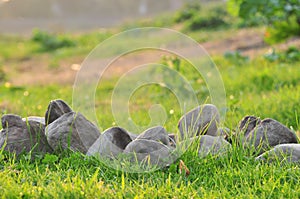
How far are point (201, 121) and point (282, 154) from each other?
2.11 feet

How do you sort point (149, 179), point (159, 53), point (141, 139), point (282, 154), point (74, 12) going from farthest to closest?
1. point (74, 12)
2. point (159, 53)
3. point (141, 139)
4. point (282, 154)
5. point (149, 179)

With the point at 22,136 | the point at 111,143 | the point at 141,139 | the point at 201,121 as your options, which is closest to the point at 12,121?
the point at 22,136

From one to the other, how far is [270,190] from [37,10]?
62.8ft

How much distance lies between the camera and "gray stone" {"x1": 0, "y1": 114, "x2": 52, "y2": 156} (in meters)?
3.15

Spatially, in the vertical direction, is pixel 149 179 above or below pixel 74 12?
above

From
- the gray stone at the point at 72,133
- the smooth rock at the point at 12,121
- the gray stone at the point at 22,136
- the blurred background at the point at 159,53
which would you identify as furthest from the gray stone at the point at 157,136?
the smooth rock at the point at 12,121

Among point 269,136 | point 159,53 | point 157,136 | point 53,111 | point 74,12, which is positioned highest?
point 53,111

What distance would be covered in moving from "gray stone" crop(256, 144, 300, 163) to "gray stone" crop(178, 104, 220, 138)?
0.48 metres

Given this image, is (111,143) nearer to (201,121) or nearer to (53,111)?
(53,111)

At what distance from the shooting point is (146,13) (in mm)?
21359

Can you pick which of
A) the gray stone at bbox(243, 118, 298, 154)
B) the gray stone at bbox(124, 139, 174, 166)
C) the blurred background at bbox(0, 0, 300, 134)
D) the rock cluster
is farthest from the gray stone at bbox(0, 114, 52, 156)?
the gray stone at bbox(243, 118, 298, 154)

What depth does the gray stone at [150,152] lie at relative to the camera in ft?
9.79

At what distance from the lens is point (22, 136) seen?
3.20 meters

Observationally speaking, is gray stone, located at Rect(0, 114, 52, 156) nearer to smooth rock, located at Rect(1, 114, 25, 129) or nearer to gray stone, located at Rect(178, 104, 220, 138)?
smooth rock, located at Rect(1, 114, 25, 129)
